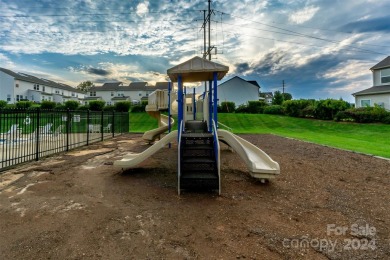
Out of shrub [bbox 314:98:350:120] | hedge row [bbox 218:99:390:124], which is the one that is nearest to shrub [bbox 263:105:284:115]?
hedge row [bbox 218:99:390:124]

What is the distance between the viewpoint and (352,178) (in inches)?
217

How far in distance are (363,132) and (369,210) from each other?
15490 millimetres

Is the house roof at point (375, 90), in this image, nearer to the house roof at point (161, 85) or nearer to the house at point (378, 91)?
the house at point (378, 91)

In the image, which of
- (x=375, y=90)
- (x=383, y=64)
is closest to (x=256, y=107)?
(x=375, y=90)

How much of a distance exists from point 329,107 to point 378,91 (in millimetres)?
4988

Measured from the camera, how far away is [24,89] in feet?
140

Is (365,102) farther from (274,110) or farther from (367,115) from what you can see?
(274,110)

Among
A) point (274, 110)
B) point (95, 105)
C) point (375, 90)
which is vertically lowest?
point (274, 110)

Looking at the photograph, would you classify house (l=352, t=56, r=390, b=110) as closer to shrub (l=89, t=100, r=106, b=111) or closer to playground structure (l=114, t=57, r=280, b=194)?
playground structure (l=114, t=57, r=280, b=194)

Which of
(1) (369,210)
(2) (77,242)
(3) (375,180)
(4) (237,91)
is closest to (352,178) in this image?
(3) (375,180)

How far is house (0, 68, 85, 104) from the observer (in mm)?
39750

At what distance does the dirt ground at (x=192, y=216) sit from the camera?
2646 millimetres

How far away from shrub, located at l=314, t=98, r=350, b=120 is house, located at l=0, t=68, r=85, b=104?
1990 inches

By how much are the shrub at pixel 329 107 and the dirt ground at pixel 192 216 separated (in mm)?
17540
